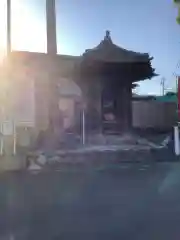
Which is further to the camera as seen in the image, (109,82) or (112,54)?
(109,82)

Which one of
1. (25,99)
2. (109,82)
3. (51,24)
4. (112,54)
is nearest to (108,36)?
(112,54)

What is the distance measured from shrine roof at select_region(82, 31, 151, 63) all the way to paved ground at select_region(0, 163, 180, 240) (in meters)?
9.09

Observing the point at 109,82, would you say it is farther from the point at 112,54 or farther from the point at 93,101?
the point at 112,54

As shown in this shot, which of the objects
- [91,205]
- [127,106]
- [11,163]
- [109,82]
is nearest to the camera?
[91,205]

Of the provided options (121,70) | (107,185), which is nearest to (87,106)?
(121,70)

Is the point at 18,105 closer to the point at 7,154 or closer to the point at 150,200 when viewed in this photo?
the point at 7,154

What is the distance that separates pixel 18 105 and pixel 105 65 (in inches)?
174

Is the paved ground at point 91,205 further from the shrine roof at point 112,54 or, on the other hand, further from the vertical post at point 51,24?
the shrine roof at point 112,54

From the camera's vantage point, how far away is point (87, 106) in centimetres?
Result: 2067

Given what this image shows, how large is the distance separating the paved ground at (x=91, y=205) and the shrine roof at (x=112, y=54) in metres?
9.09

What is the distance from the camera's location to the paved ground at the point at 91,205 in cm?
611

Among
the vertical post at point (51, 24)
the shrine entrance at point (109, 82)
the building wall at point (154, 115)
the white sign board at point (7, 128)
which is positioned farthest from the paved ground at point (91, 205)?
the building wall at point (154, 115)

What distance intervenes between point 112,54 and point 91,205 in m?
13.6

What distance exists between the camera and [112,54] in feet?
67.7
